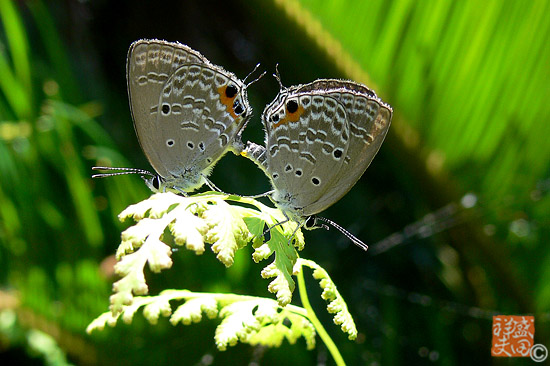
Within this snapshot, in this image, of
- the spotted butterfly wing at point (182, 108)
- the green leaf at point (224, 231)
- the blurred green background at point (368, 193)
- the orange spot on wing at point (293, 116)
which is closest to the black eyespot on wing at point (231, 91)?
the spotted butterfly wing at point (182, 108)

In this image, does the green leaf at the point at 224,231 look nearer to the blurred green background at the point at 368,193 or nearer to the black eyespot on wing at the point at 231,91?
the black eyespot on wing at the point at 231,91

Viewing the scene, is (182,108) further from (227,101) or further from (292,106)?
(292,106)

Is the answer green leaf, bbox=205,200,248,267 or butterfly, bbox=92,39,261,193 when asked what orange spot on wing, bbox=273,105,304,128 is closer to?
butterfly, bbox=92,39,261,193

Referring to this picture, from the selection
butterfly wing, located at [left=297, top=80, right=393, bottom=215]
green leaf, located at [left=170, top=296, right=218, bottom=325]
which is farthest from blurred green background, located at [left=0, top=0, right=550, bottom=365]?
green leaf, located at [left=170, top=296, right=218, bottom=325]

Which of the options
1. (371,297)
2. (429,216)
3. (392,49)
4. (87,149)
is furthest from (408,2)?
(87,149)

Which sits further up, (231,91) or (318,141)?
(231,91)

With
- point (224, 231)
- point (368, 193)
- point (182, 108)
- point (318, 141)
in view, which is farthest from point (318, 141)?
point (368, 193)

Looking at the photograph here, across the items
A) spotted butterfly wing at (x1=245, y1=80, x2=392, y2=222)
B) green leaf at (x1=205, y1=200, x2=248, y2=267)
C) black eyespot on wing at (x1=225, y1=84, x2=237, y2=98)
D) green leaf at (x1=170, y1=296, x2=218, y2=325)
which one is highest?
black eyespot on wing at (x1=225, y1=84, x2=237, y2=98)

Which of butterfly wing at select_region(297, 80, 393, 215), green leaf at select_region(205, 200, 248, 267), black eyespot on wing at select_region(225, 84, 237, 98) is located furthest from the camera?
black eyespot on wing at select_region(225, 84, 237, 98)
